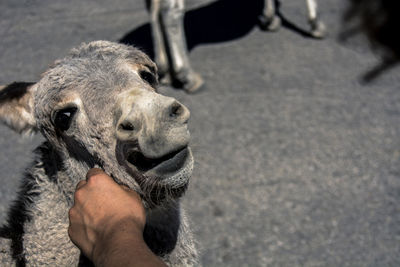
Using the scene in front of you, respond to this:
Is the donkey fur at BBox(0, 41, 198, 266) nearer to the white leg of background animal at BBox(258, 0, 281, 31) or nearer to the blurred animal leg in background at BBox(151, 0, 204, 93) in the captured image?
the blurred animal leg in background at BBox(151, 0, 204, 93)

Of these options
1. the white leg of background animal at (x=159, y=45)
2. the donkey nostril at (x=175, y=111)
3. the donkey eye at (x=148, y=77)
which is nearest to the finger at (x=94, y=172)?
the donkey nostril at (x=175, y=111)

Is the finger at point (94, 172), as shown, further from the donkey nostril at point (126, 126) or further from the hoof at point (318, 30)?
the hoof at point (318, 30)

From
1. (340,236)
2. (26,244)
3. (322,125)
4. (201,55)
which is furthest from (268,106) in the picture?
(26,244)

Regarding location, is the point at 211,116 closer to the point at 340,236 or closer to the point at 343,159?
the point at 343,159

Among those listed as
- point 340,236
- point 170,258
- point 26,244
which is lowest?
point 340,236

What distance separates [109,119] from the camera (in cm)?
206

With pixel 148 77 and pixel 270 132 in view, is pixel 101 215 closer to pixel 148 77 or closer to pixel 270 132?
pixel 148 77

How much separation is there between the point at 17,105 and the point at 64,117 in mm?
549

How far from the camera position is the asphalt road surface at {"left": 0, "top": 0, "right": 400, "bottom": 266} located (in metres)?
4.06

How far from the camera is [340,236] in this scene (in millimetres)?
4062

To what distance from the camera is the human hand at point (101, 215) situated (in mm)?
1783

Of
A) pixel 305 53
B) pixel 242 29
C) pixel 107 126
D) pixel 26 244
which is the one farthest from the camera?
pixel 242 29

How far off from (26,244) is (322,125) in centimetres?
420

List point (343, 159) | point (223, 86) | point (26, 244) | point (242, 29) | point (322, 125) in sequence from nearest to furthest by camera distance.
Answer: point (26, 244)
point (343, 159)
point (322, 125)
point (223, 86)
point (242, 29)
